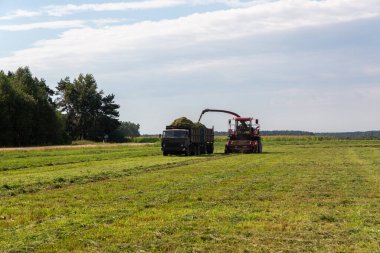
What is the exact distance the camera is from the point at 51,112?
93250mm

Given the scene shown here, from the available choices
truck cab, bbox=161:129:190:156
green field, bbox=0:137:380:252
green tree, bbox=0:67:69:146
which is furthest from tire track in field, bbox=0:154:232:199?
green tree, bbox=0:67:69:146

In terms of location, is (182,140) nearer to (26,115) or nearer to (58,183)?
(58,183)

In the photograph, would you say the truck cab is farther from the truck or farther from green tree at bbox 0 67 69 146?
green tree at bbox 0 67 69 146

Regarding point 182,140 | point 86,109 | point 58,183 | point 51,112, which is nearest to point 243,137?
point 182,140

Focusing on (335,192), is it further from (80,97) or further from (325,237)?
(80,97)

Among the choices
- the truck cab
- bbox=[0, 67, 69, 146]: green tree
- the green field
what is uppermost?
bbox=[0, 67, 69, 146]: green tree

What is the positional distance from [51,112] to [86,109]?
30098 mm

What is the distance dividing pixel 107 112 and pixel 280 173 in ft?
330

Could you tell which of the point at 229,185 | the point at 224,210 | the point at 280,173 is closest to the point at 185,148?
the point at 280,173

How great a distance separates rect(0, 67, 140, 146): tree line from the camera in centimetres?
8469

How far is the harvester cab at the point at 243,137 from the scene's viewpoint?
170 ft

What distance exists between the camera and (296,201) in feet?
50.4

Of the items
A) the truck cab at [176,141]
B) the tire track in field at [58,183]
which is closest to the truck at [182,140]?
the truck cab at [176,141]

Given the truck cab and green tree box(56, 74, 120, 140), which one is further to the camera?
green tree box(56, 74, 120, 140)
